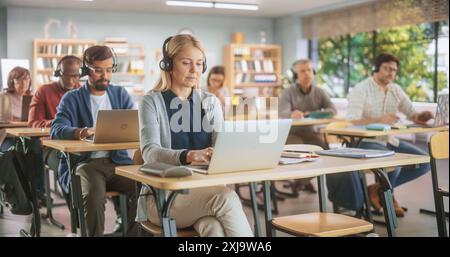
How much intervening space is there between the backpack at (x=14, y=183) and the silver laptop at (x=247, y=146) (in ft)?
5.06

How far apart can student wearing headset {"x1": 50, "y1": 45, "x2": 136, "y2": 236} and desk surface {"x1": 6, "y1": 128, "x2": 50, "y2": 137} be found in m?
0.19

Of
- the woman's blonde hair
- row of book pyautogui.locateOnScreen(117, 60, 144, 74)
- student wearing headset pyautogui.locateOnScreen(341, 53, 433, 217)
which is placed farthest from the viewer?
row of book pyautogui.locateOnScreen(117, 60, 144, 74)

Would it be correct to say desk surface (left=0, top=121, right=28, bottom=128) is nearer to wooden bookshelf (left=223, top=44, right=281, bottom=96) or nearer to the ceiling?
the ceiling

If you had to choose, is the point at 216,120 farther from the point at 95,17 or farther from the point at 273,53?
the point at 273,53

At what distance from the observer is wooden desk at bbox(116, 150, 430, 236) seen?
169 centimetres

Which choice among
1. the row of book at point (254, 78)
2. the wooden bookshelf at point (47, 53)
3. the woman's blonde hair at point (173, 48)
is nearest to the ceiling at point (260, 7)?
the row of book at point (254, 78)

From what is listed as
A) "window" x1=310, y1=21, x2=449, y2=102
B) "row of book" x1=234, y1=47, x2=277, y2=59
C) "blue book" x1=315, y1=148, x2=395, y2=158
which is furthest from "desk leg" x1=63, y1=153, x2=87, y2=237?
"row of book" x1=234, y1=47, x2=277, y2=59

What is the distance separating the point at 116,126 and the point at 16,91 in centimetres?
90

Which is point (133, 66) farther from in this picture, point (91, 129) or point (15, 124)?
point (91, 129)

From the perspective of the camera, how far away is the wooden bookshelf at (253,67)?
984 centimetres

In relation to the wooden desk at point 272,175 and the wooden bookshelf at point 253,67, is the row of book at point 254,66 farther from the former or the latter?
the wooden desk at point 272,175

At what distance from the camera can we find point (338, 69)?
9.53m

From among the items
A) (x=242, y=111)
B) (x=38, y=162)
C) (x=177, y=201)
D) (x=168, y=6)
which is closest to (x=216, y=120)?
(x=177, y=201)
